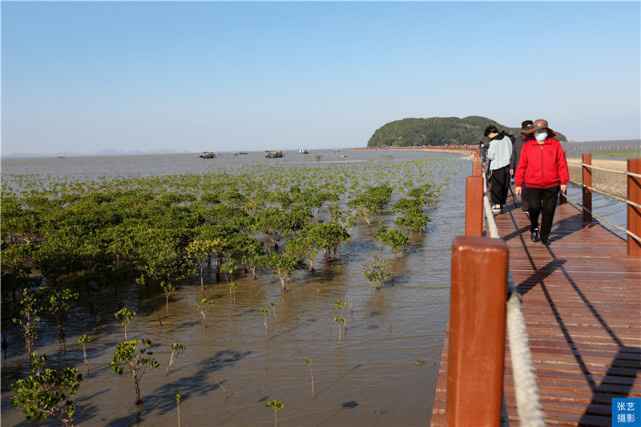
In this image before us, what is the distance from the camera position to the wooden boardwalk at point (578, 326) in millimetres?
2998

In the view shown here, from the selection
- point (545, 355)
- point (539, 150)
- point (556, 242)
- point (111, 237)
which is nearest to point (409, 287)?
point (556, 242)

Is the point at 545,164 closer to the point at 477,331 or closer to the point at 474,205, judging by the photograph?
the point at 474,205

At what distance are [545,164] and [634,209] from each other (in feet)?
4.37

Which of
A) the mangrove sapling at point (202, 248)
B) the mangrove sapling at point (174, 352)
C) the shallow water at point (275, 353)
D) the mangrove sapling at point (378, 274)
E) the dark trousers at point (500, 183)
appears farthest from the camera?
the mangrove sapling at point (202, 248)

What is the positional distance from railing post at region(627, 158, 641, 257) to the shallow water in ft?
10.6

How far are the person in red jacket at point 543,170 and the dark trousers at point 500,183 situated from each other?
2.70 m

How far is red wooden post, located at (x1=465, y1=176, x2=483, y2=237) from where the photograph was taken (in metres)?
5.15

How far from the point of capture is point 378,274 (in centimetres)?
1092

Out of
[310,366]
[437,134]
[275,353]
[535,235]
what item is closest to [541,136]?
[535,235]

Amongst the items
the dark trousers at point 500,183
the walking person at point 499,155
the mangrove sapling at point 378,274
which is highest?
the walking person at point 499,155

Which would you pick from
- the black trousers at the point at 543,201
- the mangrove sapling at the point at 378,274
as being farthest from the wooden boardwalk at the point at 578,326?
the mangrove sapling at the point at 378,274

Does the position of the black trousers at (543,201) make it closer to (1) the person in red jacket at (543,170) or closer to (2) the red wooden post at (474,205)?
(1) the person in red jacket at (543,170)

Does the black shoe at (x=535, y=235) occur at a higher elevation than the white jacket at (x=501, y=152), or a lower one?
lower

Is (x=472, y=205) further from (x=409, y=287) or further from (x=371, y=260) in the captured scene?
(x=371, y=260)
